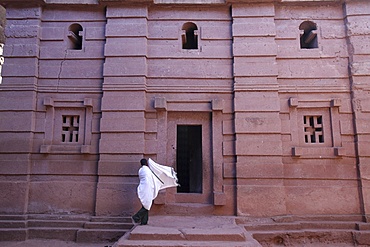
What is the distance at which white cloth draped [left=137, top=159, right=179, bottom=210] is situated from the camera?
22.3 ft

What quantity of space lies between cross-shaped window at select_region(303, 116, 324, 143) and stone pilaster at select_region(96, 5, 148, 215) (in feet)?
14.0

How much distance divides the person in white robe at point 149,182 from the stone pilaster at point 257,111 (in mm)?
1747

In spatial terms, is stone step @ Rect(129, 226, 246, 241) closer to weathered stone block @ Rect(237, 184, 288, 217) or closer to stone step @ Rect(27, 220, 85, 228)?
weathered stone block @ Rect(237, 184, 288, 217)

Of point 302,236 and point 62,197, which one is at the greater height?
point 62,197

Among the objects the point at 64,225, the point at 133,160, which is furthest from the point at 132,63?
the point at 64,225

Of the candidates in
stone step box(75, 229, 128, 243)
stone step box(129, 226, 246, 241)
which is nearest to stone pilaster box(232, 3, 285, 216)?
stone step box(129, 226, 246, 241)

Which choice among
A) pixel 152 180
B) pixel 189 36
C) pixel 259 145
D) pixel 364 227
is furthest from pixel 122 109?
pixel 364 227

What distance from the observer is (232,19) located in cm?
840

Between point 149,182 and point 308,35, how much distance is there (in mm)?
6062

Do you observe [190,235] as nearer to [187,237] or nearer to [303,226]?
[187,237]

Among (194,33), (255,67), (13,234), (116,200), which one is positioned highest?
(194,33)

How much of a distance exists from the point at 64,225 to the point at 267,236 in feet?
16.0

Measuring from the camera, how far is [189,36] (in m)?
9.06

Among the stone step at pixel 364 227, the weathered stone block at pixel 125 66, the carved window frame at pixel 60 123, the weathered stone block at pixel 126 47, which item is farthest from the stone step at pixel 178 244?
the weathered stone block at pixel 126 47
